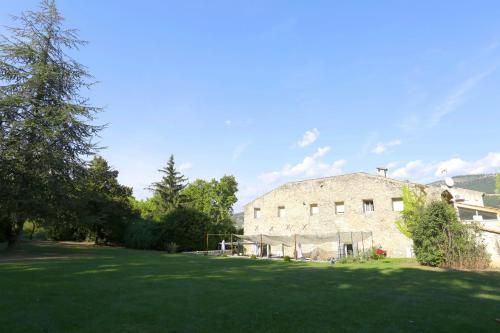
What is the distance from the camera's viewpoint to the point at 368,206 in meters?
29.4

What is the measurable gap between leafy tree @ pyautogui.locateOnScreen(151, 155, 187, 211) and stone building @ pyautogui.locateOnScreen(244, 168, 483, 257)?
1645 cm

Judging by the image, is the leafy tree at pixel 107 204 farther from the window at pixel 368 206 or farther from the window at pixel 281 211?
the window at pixel 368 206

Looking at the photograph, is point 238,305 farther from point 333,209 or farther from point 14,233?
point 333,209

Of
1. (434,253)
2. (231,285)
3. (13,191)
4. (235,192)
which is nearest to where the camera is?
(231,285)

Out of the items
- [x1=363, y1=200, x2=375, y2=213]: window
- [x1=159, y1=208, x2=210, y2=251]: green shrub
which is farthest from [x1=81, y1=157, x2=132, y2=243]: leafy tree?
[x1=363, y1=200, x2=375, y2=213]: window

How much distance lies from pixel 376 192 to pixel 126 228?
2237cm

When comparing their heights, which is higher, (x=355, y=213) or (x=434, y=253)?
(x=355, y=213)

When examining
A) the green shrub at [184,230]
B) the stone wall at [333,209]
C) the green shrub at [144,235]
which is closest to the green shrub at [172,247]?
the green shrub at [184,230]

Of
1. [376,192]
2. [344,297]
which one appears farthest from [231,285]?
[376,192]

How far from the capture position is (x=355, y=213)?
97.7ft

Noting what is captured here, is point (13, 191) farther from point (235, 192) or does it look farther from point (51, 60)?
point (235, 192)

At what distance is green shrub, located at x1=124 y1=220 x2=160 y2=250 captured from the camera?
30.7 m

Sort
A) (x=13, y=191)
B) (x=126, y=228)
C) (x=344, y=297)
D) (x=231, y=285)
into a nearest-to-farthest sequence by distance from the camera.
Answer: (x=344, y=297)
(x=231, y=285)
(x=13, y=191)
(x=126, y=228)

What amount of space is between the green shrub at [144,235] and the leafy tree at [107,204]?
2.61 meters
